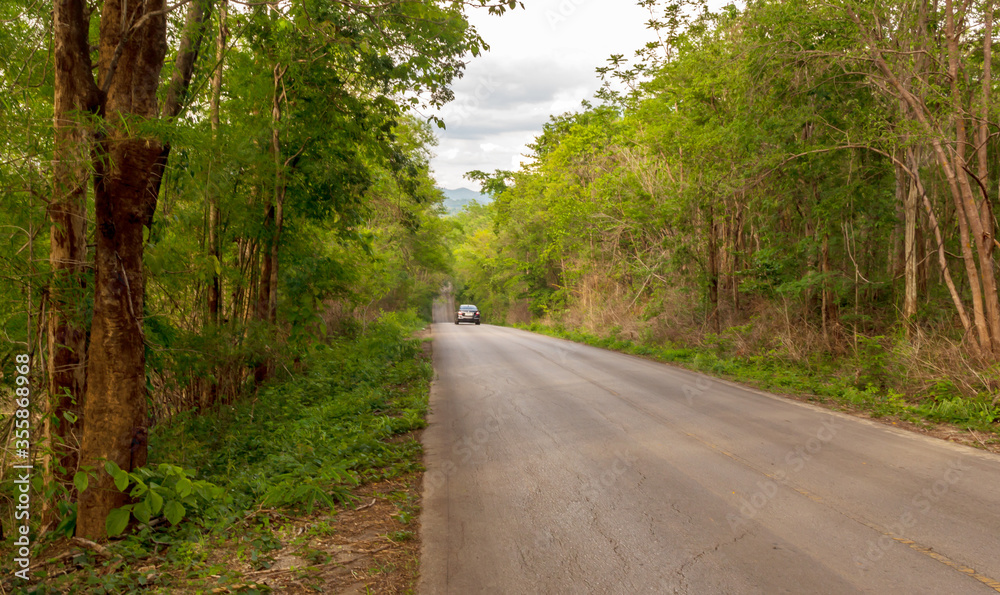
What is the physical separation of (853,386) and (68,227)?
11.4 metres

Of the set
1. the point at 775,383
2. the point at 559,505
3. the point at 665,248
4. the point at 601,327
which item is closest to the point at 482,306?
the point at 601,327

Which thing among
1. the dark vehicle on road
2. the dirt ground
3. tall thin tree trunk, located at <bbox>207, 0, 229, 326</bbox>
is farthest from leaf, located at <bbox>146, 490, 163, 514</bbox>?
the dark vehicle on road

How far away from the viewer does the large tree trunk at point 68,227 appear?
12.8ft

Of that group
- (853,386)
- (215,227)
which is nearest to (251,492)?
(215,227)

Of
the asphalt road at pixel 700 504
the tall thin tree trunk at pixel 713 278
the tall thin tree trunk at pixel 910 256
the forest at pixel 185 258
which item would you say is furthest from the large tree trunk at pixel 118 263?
the tall thin tree trunk at pixel 713 278

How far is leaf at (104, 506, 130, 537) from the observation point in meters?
3.80

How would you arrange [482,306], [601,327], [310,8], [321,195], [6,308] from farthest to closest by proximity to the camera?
[482,306], [601,327], [321,195], [310,8], [6,308]

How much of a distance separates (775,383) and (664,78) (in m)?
10.6

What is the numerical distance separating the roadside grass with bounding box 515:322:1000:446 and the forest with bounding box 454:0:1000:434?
0.04m

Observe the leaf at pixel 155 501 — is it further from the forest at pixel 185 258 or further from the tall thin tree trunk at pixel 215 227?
the tall thin tree trunk at pixel 215 227

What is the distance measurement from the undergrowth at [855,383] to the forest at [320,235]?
6 centimetres

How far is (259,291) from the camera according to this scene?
10164 mm

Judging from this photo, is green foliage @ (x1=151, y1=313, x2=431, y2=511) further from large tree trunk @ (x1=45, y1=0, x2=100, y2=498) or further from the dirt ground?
large tree trunk @ (x1=45, y1=0, x2=100, y2=498)

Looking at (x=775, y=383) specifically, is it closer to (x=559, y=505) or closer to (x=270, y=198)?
(x=559, y=505)
